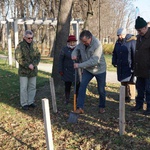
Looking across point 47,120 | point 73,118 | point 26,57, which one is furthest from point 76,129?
point 26,57

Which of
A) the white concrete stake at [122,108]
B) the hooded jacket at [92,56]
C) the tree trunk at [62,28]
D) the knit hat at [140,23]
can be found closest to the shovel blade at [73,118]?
the hooded jacket at [92,56]

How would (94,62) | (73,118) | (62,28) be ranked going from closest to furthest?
(94,62) → (73,118) → (62,28)

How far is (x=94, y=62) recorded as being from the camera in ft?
16.4

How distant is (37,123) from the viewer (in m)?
5.24

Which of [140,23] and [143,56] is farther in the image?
[143,56]

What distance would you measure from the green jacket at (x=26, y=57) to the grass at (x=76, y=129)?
92cm

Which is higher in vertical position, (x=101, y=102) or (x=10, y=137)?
(x=101, y=102)

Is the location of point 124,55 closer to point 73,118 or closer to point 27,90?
point 73,118

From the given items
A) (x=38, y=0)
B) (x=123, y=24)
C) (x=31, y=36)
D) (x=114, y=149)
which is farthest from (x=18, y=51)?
(x=123, y=24)

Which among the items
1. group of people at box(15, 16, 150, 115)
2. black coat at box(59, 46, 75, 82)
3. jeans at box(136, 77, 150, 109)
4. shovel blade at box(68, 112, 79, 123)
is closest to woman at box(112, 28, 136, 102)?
group of people at box(15, 16, 150, 115)

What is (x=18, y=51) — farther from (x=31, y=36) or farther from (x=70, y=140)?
(x=70, y=140)

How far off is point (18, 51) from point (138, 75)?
267 centimetres

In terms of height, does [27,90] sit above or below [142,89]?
below

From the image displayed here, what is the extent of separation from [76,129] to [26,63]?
199 cm
